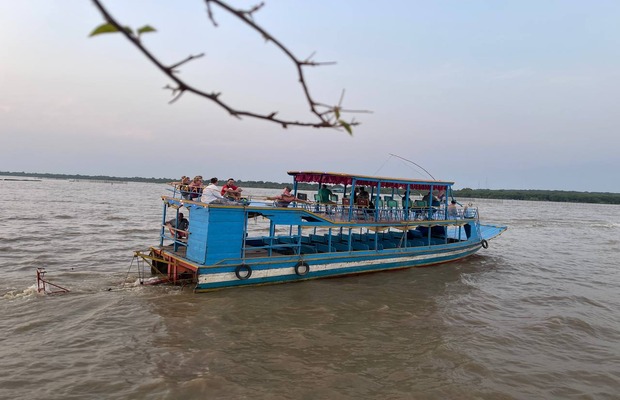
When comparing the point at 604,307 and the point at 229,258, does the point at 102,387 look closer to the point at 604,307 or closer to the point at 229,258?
the point at 229,258

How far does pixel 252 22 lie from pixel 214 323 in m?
9.13

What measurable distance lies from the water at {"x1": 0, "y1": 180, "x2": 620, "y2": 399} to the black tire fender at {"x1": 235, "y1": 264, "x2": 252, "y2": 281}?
0.42 m

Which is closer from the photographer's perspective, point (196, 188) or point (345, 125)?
point (345, 125)

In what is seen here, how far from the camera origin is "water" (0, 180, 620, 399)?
22.9ft

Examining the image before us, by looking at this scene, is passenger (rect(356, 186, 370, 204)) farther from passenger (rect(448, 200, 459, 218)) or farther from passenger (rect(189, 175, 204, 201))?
passenger (rect(189, 175, 204, 201))

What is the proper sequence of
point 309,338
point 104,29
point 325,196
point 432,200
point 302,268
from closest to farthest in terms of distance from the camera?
point 104,29
point 309,338
point 302,268
point 325,196
point 432,200

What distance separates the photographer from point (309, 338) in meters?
8.98

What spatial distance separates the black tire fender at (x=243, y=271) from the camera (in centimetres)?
1223

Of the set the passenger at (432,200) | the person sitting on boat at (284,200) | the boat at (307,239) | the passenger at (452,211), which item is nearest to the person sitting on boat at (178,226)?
the boat at (307,239)

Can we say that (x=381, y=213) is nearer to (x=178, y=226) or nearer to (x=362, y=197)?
(x=362, y=197)

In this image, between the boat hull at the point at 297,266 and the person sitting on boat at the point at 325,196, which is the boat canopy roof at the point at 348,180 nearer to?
the person sitting on boat at the point at 325,196

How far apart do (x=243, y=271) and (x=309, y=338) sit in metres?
4.04

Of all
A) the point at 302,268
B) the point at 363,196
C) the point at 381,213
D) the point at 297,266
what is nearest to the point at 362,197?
the point at 363,196

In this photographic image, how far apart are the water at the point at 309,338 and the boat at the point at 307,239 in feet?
1.92
